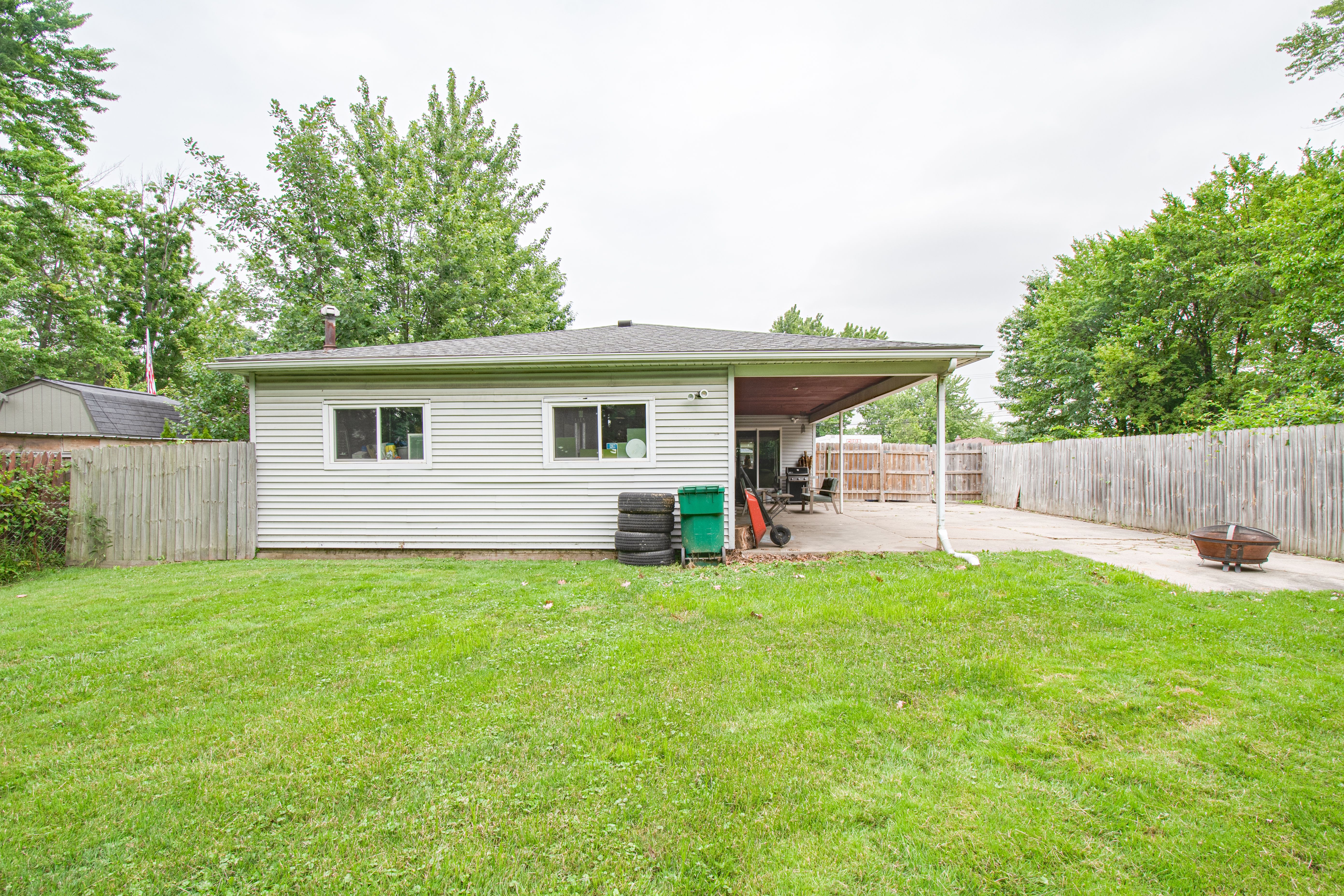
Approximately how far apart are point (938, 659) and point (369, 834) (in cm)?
342

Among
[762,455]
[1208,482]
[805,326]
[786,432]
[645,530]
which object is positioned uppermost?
[805,326]

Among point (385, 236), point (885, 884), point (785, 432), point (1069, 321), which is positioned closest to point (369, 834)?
point (885, 884)

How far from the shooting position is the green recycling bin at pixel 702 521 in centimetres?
681

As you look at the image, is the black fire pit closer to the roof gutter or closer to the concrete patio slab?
the concrete patio slab

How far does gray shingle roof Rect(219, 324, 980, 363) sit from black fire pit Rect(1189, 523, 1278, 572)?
3.69 m

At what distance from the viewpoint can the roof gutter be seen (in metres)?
6.92

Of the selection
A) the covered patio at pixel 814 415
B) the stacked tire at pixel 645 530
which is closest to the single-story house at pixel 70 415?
the stacked tire at pixel 645 530

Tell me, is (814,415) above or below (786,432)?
above

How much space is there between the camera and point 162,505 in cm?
765

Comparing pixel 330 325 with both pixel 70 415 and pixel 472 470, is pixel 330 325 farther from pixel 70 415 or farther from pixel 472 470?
pixel 70 415

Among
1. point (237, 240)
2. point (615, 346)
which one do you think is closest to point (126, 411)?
point (237, 240)

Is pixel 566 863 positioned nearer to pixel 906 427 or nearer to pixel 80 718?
pixel 80 718

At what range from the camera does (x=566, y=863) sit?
1.86m

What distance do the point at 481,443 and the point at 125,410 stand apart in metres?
13.6
